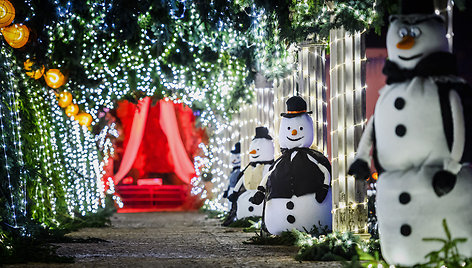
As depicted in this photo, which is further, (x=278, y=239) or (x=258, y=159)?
(x=258, y=159)

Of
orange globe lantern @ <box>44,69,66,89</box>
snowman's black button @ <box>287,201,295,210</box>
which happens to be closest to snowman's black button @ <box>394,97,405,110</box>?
snowman's black button @ <box>287,201,295,210</box>

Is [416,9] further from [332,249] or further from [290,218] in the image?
[290,218]

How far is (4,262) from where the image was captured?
7805 mm

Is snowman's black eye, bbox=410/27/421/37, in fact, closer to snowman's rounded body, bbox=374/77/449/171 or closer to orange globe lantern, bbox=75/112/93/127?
snowman's rounded body, bbox=374/77/449/171

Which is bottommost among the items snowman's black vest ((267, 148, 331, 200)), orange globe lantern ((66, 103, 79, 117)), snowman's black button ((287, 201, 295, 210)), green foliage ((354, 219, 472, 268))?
green foliage ((354, 219, 472, 268))

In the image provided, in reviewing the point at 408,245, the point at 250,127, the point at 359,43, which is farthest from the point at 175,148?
the point at 408,245

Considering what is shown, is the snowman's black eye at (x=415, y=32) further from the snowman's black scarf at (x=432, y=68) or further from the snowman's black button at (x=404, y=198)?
the snowman's black button at (x=404, y=198)

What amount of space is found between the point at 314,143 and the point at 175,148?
15310 millimetres

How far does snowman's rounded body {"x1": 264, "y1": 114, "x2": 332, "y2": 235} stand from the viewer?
33.7 feet

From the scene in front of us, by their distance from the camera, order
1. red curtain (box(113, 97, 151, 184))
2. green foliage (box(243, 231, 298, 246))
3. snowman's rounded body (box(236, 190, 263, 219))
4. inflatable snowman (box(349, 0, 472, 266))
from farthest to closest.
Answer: red curtain (box(113, 97, 151, 184))
snowman's rounded body (box(236, 190, 263, 219))
green foliage (box(243, 231, 298, 246))
inflatable snowman (box(349, 0, 472, 266))

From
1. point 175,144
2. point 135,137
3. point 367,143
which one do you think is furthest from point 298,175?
point 175,144

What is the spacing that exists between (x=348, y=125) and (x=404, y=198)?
348 cm

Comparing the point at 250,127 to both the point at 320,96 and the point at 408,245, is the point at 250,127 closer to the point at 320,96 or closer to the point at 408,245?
the point at 320,96

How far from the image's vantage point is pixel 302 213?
33.7 ft
